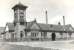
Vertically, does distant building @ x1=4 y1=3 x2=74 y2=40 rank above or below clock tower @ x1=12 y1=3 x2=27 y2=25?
below

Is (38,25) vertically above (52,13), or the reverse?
(52,13)

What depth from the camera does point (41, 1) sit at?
3.36 meters

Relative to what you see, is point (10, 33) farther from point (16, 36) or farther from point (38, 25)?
point (38, 25)

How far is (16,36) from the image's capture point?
10.8 ft

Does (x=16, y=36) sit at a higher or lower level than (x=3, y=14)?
lower

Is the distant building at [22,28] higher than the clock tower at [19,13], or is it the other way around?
the clock tower at [19,13]

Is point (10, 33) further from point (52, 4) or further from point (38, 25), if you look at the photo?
point (52, 4)

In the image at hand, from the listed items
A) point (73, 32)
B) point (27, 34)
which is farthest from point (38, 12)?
point (73, 32)

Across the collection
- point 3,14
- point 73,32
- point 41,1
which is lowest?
point 73,32

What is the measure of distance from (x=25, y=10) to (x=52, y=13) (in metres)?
0.51

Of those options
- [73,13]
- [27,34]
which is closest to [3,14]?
[27,34]

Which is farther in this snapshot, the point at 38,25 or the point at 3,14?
the point at 38,25

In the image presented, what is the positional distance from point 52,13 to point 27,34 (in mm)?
625

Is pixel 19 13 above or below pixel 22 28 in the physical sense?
above
